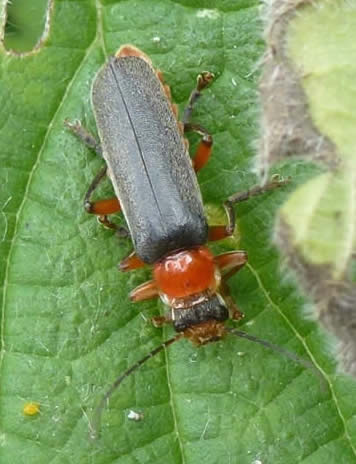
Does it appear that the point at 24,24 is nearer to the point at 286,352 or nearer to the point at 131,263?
the point at 131,263

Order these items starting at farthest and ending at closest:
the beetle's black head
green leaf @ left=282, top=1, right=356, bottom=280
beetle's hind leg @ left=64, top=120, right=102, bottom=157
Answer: beetle's hind leg @ left=64, top=120, right=102, bottom=157
the beetle's black head
green leaf @ left=282, top=1, right=356, bottom=280

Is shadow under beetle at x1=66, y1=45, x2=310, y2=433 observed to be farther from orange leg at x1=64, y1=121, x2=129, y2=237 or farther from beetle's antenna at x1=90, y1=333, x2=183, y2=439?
beetle's antenna at x1=90, y1=333, x2=183, y2=439

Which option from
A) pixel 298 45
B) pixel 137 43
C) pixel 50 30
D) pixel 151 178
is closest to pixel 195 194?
pixel 151 178

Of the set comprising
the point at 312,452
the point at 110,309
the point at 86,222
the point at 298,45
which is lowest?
the point at 312,452

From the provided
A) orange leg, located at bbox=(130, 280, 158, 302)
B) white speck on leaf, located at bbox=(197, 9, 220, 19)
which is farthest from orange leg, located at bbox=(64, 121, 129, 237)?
white speck on leaf, located at bbox=(197, 9, 220, 19)

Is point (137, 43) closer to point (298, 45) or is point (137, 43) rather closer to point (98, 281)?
point (98, 281)

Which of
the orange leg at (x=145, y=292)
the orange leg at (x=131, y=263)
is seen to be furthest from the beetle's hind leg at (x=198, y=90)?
the orange leg at (x=145, y=292)
